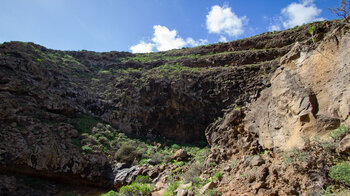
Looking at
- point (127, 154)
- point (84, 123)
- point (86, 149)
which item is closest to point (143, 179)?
point (127, 154)

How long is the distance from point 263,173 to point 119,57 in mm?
32829

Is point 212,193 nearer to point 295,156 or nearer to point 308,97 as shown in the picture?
point 295,156

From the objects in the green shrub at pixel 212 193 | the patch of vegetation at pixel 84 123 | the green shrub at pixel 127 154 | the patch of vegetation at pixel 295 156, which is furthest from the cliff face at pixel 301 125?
the patch of vegetation at pixel 84 123

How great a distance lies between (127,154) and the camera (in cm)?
1586

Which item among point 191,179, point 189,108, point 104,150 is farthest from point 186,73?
point 191,179

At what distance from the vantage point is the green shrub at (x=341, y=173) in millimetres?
3571

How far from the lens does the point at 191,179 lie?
8414mm

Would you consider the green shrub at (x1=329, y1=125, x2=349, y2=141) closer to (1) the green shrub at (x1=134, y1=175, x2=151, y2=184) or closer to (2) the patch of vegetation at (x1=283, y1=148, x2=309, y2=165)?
(2) the patch of vegetation at (x1=283, y1=148, x2=309, y2=165)

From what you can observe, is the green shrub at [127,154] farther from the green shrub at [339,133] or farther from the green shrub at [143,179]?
the green shrub at [339,133]

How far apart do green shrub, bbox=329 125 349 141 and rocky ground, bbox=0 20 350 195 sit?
0.07ft

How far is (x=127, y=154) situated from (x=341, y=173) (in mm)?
14517

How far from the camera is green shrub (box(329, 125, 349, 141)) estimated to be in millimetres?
3988

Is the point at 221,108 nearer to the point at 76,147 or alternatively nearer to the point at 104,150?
the point at 104,150

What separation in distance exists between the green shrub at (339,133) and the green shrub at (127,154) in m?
13.8
